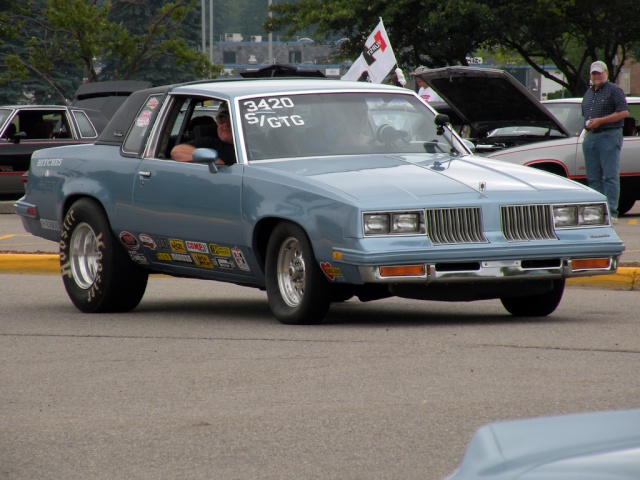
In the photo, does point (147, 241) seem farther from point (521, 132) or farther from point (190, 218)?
point (521, 132)

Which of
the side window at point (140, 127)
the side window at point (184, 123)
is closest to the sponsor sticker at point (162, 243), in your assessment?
the side window at point (184, 123)

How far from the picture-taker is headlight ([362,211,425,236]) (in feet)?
24.4

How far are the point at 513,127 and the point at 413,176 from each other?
9.42m

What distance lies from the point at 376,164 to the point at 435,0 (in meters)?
30.2

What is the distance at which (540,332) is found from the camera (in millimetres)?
7594

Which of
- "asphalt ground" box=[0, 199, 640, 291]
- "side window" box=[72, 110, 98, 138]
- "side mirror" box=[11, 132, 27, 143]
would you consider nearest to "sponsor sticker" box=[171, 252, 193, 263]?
"asphalt ground" box=[0, 199, 640, 291]

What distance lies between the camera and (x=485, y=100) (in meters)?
16.5

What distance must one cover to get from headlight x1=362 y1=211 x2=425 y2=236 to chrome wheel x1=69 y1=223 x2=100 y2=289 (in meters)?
2.71

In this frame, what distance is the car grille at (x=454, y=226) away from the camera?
7.56 m

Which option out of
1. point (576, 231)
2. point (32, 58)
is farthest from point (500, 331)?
point (32, 58)

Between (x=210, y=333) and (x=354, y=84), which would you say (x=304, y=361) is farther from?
(x=354, y=84)

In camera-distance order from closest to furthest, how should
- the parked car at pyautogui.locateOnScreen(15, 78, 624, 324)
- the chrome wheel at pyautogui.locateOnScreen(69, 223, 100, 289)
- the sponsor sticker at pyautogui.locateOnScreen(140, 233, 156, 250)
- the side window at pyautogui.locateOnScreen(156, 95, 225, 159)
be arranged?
the parked car at pyautogui.locateOnScreen(15, 78, 624, 324)
the sponsor sticker at pyautogui.locateOnScreen(140, 233, 156, 250)
the side window at pyautogui.locateOnScreen(156, 95, 225, 159)
the chrome wheel at pyautogui.locateOnScreen(69, 223, 100, 289)

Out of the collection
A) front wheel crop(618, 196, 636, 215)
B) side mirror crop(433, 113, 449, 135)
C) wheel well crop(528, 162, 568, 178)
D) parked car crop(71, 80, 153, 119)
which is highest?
side mirror crop(433, 113, 449, 135)

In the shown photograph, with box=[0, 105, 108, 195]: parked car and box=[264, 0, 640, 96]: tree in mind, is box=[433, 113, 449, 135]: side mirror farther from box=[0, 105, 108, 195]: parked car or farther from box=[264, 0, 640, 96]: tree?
box=[264, 0, 640, 96]: tree
